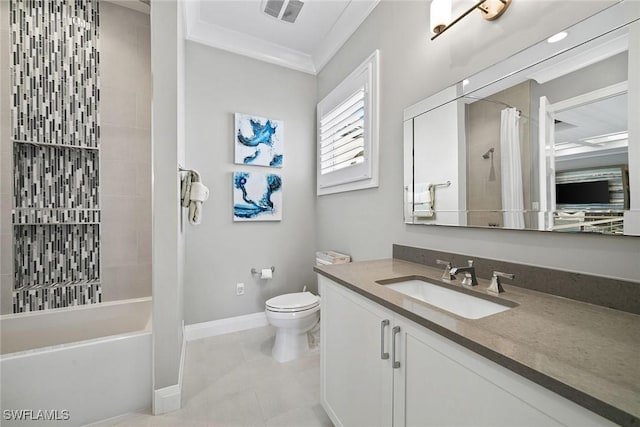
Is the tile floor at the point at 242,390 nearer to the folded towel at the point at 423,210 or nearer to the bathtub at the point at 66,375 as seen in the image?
the bathtub at the point at 66,375

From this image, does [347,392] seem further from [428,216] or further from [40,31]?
[40,31]

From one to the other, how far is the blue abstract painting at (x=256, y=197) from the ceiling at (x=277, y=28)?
1230mm

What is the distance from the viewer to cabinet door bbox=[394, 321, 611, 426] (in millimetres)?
525

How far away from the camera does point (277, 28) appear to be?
→ 7.82ft

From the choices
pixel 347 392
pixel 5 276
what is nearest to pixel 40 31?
pixel 5 276

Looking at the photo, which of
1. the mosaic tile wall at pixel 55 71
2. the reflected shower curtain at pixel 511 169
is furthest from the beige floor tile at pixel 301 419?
the mosaic tile wall at pixel 55 71

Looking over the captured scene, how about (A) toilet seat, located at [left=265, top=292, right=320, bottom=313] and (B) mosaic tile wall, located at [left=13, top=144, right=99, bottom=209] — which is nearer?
(B) mosaic tile wall, located at [left=13, top=144, right=99, bottom=209]

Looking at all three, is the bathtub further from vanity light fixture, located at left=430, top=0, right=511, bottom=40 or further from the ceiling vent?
the ceiling vent

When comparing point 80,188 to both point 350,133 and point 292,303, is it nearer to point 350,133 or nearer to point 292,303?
point 292,303

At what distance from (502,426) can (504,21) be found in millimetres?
1537

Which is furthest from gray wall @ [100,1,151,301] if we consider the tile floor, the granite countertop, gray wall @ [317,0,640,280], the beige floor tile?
the granite countertop

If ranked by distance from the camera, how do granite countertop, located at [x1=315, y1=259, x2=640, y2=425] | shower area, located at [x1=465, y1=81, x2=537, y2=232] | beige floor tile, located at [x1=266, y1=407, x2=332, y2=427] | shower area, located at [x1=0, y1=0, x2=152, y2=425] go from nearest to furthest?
granite countertop, located at [x1=315, y1=259, x2=640, y2=425], shower area, located at [x1=465, y1=81, x2=537, y2=232], beige floor tile, located at [x1=266, y1=407, x2=332, y2=427], shower area, located at [x1=0, y1=0, x2=152, y2=425]

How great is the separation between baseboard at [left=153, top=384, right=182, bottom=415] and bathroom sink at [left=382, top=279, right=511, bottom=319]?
1.42m

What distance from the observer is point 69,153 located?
1.95 m
